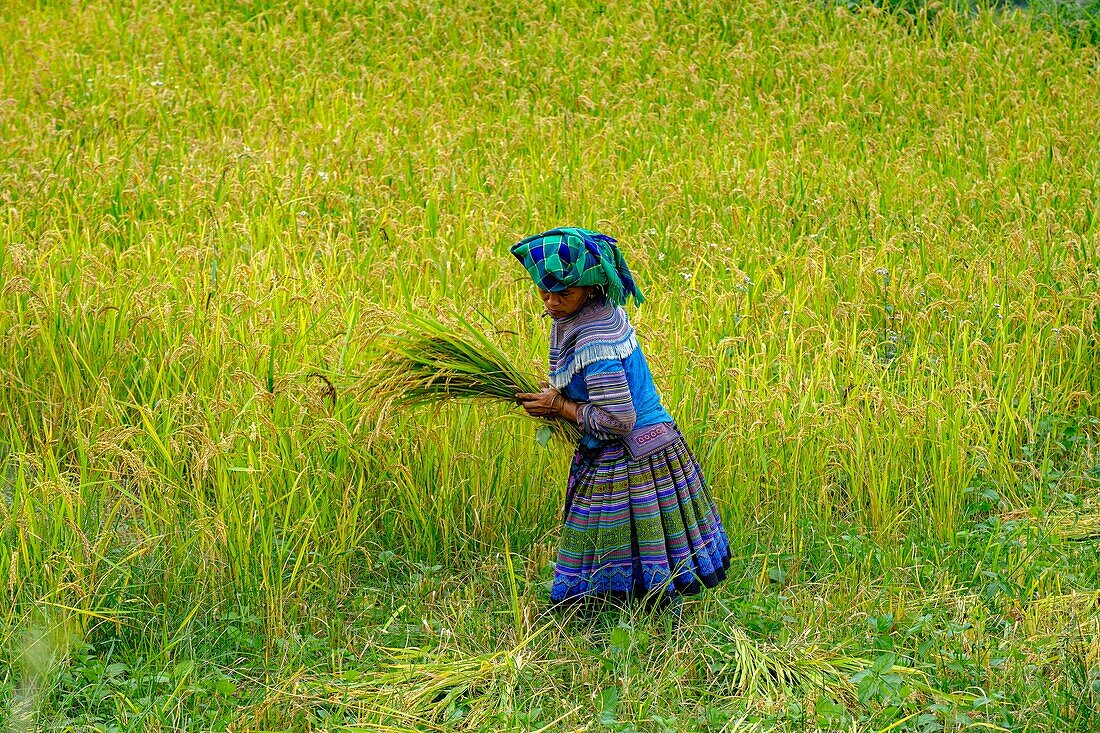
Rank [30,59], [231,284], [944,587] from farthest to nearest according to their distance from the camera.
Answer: [30,59] < [231,284] < [944,587]

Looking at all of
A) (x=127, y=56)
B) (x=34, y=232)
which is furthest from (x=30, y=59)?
(x=34, y=232)

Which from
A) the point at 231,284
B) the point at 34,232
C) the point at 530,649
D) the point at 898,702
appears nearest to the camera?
the point at 898,702

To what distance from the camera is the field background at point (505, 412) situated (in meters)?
3.11

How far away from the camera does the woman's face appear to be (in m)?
3.10

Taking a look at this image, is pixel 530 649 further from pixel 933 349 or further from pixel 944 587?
pixel 933 349

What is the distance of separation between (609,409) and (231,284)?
221cm

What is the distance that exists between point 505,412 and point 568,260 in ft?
3.37

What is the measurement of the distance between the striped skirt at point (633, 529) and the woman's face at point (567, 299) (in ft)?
1.32

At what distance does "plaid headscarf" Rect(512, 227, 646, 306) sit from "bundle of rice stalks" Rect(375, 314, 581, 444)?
389mm

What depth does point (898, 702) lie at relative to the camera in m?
2.96

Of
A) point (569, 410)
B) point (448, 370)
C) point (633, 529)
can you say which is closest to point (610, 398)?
point (569, 410)

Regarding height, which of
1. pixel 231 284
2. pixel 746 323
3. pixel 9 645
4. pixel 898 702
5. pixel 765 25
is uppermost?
pixel 765 25

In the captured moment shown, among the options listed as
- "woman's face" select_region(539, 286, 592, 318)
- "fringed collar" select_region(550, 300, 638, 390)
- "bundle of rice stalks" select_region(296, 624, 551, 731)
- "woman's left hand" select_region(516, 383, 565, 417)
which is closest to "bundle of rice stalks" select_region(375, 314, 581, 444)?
"woman's left hand" select_region(516, 383, 565, 417)

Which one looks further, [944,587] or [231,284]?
[231,284]
